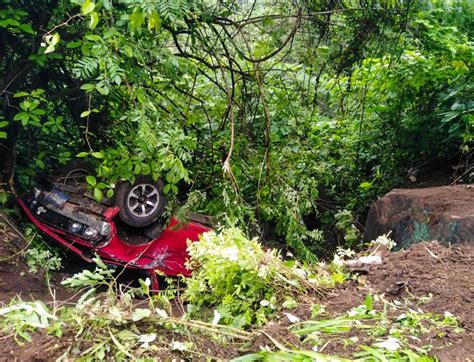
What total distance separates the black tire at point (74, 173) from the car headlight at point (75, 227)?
0.62 meters

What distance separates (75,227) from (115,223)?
529 mm

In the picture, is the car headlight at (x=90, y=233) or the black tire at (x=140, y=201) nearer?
the car headlight at (x=90, y=233)

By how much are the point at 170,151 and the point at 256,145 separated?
2.15 m

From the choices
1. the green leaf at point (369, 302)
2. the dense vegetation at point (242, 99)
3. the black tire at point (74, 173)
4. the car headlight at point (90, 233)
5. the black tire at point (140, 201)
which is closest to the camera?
the green leaf at point (369, 302)

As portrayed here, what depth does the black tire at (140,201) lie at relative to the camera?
5246 millimetres

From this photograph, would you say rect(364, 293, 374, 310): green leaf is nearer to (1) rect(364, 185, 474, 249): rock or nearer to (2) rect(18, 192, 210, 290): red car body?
(1) rect(364, 185, 474, 249): rock

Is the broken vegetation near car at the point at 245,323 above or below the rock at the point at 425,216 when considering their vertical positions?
below

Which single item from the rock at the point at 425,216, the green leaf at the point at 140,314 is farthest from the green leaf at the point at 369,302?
the rock at the point at 425,216

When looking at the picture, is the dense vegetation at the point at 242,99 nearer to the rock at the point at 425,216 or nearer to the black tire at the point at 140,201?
the black tire at the point at 140,201

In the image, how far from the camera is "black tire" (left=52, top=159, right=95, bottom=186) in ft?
18.0

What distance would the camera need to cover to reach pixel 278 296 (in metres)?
→ 2.57

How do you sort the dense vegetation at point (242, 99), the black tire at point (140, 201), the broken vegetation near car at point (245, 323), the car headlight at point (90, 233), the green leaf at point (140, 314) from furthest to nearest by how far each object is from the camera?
the black tire at point (140, 201)
the car headlight at point (90, 233)
the dense vegetation at point (242, 99)
the green leaf at point (140, 314)
the broken vegetation near car at point (245, 323)

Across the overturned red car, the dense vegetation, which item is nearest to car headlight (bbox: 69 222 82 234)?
the overturned red car

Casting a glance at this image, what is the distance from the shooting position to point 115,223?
543cm
